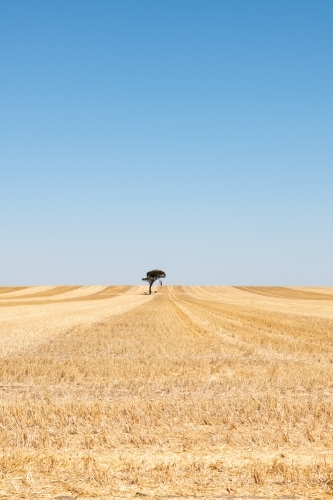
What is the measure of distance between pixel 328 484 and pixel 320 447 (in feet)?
5.24

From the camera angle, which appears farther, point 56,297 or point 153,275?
point 153,275

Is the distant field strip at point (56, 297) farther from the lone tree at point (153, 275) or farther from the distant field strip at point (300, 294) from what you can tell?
the distant field strip at point (300, 294)

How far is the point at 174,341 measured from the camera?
73.2ft

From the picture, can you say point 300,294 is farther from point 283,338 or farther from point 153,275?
point 283,338

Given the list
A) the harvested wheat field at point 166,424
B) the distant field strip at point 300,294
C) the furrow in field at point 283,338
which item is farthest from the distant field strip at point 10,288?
the harvested wheat field at point 166,424

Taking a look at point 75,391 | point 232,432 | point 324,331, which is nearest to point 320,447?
point 232,432

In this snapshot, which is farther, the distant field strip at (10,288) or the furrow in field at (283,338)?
the distant field strip at (10,288)

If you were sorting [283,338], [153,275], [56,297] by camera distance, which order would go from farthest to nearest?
[153,275], [56,297], [283,338]

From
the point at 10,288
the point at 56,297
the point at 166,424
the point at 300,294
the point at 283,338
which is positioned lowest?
the point at 166,424

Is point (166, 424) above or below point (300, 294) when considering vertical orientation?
below

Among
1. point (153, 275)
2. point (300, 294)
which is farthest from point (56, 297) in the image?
point (300, 294)

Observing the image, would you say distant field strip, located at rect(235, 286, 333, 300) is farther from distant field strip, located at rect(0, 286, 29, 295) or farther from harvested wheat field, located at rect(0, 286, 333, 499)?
harvested wheat field, located at rect(0, 286, 333, 499)

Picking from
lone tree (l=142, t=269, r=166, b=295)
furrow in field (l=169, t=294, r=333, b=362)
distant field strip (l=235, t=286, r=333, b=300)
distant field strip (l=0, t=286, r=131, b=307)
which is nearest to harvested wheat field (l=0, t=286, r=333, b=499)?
furrow in field (l=169, t=294, r=333, b=362)

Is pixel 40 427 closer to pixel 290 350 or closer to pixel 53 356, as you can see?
pixel 53 356
